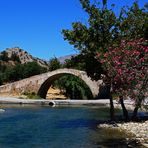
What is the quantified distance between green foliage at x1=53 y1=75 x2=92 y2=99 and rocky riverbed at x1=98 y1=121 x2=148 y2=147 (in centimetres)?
3912

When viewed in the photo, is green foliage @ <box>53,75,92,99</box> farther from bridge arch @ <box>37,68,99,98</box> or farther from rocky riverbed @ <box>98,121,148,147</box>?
rocky riverbed @ <box>98,121,148,147</box>

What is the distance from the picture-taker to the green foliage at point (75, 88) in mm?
72069

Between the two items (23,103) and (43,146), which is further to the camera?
(23,103)

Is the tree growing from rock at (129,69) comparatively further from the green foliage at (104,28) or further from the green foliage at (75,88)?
the green foliage at (75,88)

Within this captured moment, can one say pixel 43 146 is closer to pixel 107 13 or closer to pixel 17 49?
pixel 107 13

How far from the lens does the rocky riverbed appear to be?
25.3 meters

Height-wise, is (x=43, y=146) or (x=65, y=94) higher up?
(x=65, y=94)

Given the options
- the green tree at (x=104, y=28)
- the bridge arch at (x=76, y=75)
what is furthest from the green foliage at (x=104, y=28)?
the bridge arch at (x=76, y=75)

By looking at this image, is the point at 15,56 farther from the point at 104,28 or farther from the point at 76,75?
the point at 104,28

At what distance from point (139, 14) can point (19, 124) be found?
11736mm

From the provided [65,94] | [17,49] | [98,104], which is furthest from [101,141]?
[17,49]

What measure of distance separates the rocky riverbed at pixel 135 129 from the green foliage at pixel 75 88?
3912 centimetres

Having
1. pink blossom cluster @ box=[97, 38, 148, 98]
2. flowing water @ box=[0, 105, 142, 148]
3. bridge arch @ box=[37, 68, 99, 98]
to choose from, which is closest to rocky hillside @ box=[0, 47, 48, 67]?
bridge arch @ box=[37, 68, 99, 98]

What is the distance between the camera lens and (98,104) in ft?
182
